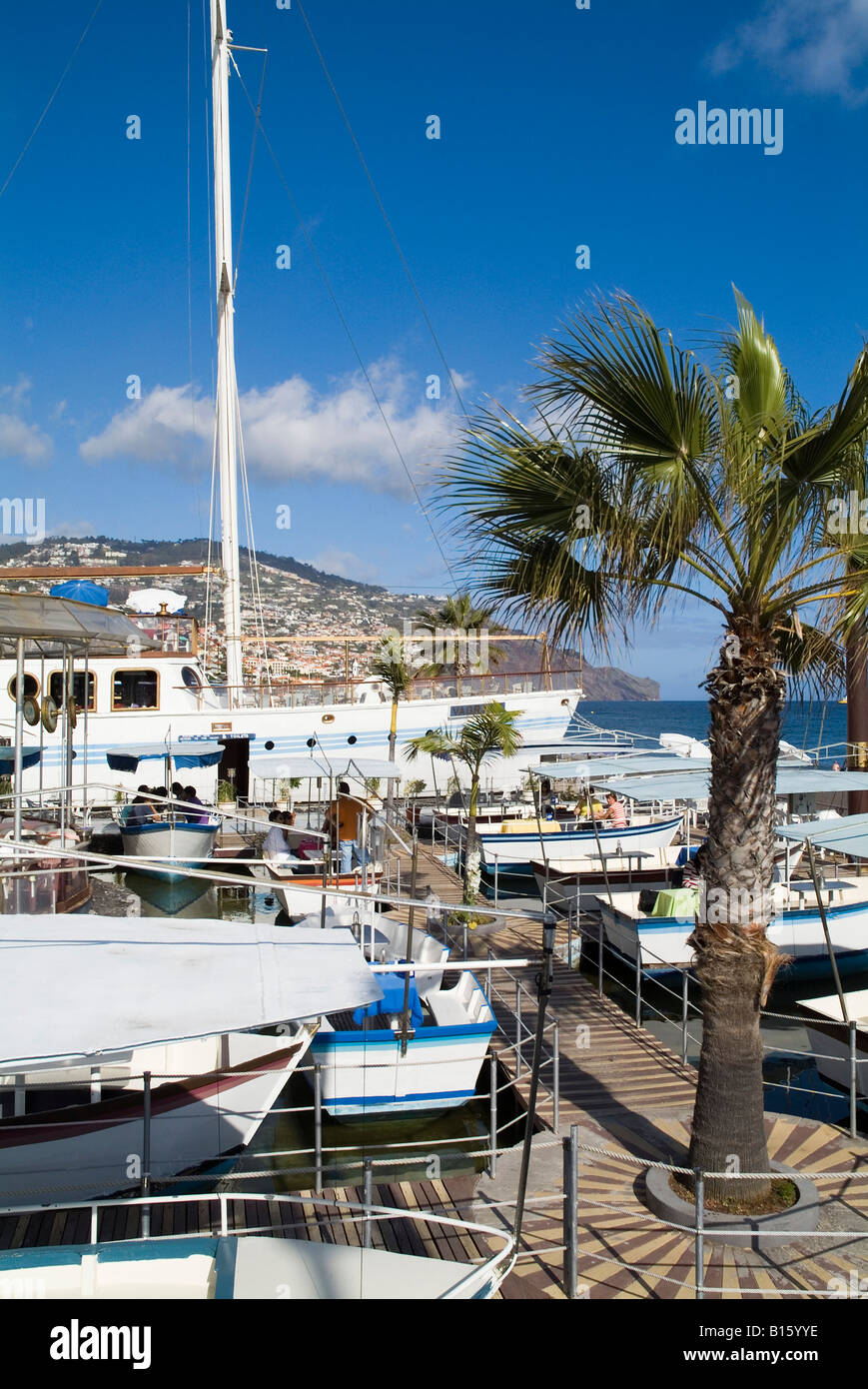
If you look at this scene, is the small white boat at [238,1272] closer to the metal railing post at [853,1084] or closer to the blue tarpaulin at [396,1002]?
the metal railing post at [853,1084]

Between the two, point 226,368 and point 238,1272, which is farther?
point 226,368

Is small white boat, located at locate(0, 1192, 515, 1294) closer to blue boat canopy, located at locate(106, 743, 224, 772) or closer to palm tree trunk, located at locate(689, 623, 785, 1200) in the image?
palm tree trunk, located at locate(689, 623, 785, 1200)

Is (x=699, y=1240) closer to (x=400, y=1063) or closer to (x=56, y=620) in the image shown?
(x=400, y=1063)

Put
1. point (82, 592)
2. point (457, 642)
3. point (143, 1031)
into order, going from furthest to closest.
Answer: point (457, 642), point (82, 592), point (143, 1031)

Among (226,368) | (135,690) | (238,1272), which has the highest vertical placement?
(226,368)

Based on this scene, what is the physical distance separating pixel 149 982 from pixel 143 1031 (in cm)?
69

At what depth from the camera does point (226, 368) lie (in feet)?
101

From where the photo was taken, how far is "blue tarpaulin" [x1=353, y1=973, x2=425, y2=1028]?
10.9m

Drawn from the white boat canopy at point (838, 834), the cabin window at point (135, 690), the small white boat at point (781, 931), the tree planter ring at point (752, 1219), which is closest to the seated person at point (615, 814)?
the small white boat at point (781, 931)

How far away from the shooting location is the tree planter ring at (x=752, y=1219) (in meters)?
6.92

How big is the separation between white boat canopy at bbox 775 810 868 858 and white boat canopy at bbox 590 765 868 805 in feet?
7.41

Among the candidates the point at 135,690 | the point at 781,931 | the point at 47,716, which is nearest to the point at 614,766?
the point at 781,931
